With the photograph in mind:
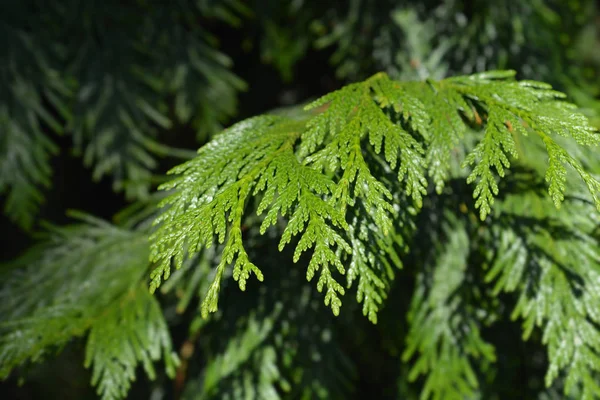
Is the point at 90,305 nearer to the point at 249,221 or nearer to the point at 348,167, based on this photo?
the point at 249,221

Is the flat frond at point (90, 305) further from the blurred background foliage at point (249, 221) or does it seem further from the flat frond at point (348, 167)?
the flat frond at point (348, 167)

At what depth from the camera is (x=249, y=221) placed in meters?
1.14

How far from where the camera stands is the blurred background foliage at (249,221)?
1.20 metres

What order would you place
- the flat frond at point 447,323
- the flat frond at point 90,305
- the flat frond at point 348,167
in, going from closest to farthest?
the flat frond at point 348,167, the flat frond at point 90,305, the flat frond at point 447,323

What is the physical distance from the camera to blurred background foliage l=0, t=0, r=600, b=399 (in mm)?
1204

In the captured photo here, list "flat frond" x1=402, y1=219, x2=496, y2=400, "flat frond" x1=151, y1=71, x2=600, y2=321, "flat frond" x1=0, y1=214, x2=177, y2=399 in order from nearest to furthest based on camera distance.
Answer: "flat frond" x1=151, y1=71, x2=600, y2=321, "flat frond" x1=0, y1=214, x2=177, y2=399, "flat frond" x1=402, y1=219, x2=496, y2=400

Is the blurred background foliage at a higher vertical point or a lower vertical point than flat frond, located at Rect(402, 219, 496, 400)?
higher

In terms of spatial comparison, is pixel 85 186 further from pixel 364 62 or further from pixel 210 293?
pixel 210 293

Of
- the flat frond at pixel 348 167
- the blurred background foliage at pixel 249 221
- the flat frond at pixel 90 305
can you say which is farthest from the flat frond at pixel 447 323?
the flat frond at pixel 90 305

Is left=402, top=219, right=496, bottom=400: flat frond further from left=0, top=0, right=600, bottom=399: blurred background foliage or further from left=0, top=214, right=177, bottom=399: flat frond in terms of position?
left=0, top=214, right=177, bottom=399: flat frond

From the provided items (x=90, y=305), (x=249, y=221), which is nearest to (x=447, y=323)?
(x=249, y=221)

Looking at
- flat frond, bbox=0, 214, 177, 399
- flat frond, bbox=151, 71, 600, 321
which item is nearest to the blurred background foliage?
flat frond, bbox=0, 214, 177, 399

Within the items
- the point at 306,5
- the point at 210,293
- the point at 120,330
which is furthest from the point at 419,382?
the point at 306,5

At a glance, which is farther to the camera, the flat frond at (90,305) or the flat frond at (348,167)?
the flat frond at (90,305)
